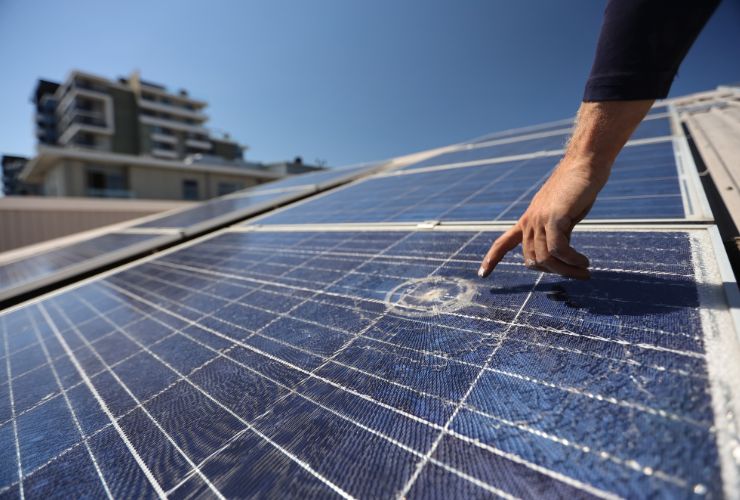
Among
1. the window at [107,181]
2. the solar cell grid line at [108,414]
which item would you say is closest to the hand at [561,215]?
the solar cell grid line at [108,414]

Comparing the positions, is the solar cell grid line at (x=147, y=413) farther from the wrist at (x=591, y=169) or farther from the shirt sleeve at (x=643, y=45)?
the shirt sleeve at (x=643, y=45)

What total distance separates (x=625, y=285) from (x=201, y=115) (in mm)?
75861

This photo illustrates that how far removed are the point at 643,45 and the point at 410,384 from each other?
1359 mm

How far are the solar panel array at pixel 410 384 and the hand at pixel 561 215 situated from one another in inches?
9.2

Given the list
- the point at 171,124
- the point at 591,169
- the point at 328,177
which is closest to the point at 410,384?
the point at 591,169

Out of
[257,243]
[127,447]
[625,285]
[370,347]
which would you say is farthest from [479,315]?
[257,243]

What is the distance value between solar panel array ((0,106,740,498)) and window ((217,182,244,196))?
3115 centimetres

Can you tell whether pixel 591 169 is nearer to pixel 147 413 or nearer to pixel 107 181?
pixel 147 413

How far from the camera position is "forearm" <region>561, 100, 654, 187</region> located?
3.98 ft

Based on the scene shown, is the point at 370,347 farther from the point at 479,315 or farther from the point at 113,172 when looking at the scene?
the point at 113,172

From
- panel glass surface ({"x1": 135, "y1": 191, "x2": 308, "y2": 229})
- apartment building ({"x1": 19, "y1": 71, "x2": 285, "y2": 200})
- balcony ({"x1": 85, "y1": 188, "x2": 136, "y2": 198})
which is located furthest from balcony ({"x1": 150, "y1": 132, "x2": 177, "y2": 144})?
panel glass surface ({"x1": 135, "y1": 191, "x2": 308, "y2": 229})

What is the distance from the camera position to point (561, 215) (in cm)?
133

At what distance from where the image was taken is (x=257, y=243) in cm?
443

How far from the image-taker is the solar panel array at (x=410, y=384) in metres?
0.92
